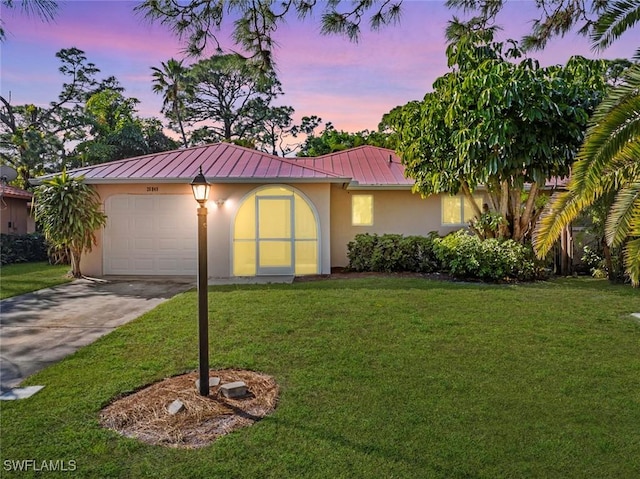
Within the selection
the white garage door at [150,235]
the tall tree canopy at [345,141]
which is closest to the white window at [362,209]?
the white garage door at [150,235]

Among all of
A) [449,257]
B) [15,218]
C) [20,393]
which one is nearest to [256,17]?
[20,393]

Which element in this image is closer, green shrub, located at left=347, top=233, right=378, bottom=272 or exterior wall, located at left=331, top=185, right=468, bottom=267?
green shrub, located at left=347, top=233, right=378, bottom=272

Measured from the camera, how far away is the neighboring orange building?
17.2 m

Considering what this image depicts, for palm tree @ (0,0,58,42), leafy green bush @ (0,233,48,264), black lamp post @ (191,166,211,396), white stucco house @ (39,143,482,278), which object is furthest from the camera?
leafy green bush @ (0,233,48,264)

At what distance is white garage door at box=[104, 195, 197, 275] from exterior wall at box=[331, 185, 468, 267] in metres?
4.30

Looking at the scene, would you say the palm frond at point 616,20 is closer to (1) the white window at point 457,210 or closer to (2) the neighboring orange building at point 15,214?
(1) the white window at point 457,210

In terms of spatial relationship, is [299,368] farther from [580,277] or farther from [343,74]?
[580,277]

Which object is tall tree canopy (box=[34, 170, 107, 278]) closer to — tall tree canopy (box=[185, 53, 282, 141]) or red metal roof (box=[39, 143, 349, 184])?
red metal roof (box=[39, 143, 349, 184])

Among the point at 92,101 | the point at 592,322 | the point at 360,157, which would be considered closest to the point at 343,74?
the point at 360,157

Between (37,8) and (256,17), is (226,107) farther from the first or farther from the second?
(37,8)

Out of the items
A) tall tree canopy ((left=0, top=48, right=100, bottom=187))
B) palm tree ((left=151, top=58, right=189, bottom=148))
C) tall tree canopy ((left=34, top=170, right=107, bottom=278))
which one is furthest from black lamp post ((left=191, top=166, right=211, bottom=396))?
tall tree canopy ((left=0, top=48, right=100, bottom=187))

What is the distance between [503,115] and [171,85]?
23.0m

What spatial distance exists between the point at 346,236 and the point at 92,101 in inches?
911

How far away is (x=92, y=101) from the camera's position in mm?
28156
